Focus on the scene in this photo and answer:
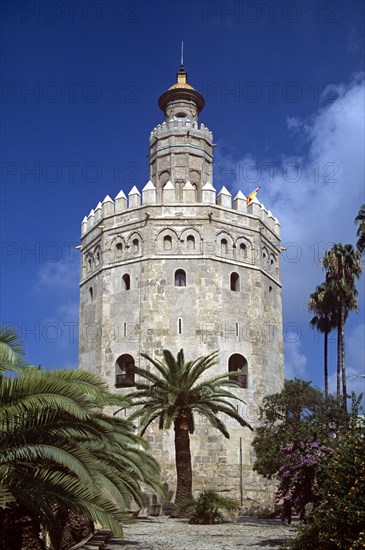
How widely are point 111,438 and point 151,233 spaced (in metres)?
19.2

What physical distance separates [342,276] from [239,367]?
6397 mm

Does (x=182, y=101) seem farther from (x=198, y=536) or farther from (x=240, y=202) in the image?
(x=198, y=536)

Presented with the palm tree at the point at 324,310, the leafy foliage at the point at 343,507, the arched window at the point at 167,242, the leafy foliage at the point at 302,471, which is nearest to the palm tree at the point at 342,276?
the palm tree at the point at 324,310

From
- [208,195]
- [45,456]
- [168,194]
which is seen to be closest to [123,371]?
[168,194]

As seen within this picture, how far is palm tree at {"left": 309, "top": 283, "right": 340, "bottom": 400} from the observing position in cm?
3128

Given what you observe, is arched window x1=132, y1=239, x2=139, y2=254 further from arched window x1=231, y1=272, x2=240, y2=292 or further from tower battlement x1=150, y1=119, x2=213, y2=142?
tower battlement x1=150, y1=119, x2=213, y2=142

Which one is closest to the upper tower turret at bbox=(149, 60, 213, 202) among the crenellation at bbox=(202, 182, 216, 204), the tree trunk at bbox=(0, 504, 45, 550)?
the crenellation at bbox=(202, 182, 216, 204)

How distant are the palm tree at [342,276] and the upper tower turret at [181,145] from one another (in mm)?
6815

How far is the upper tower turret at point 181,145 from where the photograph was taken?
31.5 m

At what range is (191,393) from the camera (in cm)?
2191

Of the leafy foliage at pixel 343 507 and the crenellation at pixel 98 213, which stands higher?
the crenellation at pixel 98 213

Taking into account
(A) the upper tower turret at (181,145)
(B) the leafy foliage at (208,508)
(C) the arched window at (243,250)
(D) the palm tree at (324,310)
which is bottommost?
(B) the leafy foliage at (208,508)

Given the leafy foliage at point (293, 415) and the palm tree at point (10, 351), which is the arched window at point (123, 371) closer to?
the leafy foliage at point (293, 415)

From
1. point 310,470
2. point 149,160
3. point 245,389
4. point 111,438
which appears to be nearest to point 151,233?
point 149,160
